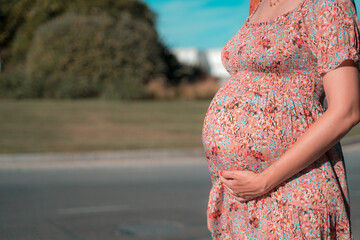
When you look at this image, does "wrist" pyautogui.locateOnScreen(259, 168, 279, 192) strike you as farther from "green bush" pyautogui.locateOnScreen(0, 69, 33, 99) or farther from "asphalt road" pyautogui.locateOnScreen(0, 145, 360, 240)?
"green bush" pyautogui.locateOnScreen(0, 69, 33, 99)

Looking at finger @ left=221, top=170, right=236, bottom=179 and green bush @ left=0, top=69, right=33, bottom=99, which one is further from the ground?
green bush @ left=0, top=69, right=33, bottom=99

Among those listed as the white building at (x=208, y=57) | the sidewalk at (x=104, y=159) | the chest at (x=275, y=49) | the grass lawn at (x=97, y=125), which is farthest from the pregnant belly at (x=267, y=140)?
the white building at (x=208, y=57)

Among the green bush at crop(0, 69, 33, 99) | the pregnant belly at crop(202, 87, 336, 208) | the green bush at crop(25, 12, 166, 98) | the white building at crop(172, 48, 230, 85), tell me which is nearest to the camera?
the pregnant belly at crop(202, 87, 336, 208)

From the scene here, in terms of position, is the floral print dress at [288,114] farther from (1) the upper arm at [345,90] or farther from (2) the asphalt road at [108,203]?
(2) the asphalt road at [108,203]

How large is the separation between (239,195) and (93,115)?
54.5ft

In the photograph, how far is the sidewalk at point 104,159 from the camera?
10281 millimetres

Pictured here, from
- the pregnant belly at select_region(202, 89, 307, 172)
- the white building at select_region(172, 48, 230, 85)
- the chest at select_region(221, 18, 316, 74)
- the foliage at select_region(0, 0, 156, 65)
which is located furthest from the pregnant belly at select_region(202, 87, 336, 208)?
the white building at select_region(172, 48, 230, 85)

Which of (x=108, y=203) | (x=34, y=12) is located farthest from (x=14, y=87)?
(x=108, y=203)

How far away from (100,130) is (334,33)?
14.2 meters

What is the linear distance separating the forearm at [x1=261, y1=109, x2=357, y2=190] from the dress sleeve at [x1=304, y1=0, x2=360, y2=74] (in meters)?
0.16

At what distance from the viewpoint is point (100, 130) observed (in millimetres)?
15406

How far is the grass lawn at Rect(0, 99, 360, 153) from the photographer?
496 inches

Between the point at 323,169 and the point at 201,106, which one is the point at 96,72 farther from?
the point at 323,169

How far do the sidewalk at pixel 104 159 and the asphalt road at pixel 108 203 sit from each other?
0.42 meters
